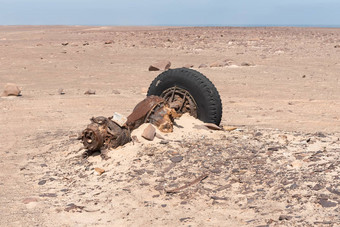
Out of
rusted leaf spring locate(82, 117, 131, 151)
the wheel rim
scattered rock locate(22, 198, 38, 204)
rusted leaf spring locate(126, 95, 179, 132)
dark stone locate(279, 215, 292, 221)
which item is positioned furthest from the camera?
the wheel rim

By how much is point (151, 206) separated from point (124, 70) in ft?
39.8

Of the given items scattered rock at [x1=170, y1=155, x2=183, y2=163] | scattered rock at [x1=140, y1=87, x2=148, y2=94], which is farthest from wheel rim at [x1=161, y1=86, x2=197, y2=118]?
scattered rock at [x1=140, y1=87, x2=148, y2=94]

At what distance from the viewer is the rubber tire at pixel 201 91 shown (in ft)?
21.1

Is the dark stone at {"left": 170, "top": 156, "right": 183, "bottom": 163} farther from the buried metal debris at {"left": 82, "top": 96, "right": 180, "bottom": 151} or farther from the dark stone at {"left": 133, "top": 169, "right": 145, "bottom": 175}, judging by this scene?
the buried metal debris at {"left": 82, "top": 96, "right": 180, "bottom": 151}

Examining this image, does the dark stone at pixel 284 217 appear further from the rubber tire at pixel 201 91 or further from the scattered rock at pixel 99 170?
the rubber tire at pixel 201 91

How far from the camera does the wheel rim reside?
21.7 feet

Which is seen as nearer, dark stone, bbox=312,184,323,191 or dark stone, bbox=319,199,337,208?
dark stone, bbox=319,199,337,208

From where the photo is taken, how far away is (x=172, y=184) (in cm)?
495

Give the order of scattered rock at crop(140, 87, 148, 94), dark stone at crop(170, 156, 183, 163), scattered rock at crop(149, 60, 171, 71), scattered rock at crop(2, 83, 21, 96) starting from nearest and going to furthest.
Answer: dark stone at crop(170, 156, 183, 163), scattered rock at crop(2, 83, 21, 96), scattered rock at crop(140, 87, 148, 94), scattered rock at crop(149, 60, 171, 71)

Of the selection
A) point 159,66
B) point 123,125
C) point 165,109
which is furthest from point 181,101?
point 159,66

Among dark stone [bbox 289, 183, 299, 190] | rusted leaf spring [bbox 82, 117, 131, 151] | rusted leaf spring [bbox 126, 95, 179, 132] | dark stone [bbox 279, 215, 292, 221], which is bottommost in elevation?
dark stone [bbox 279, 215, 292, 221]

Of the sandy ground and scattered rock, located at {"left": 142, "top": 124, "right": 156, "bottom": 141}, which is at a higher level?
scattered rock, located at {"left": 142, "top": 124, "right": 156, "bottom": 141}

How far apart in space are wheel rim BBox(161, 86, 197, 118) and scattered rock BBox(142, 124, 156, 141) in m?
0.76

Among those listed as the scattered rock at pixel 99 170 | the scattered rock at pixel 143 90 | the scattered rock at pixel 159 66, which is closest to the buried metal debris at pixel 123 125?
the scattered rock at pixel 99 170
